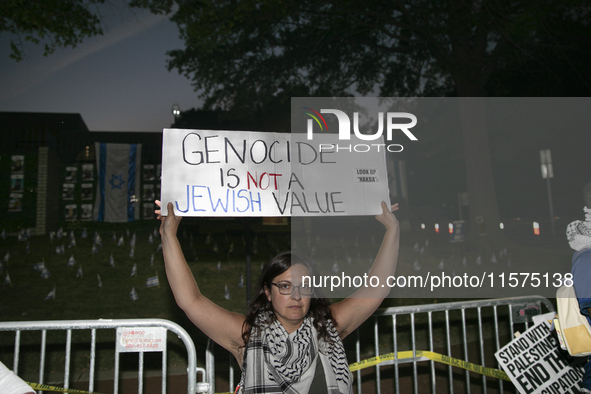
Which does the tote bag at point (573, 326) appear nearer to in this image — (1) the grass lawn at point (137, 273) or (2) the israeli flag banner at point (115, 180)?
(1) the grass lawn at point (137, 273)

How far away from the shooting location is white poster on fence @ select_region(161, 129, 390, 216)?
2.64 metres

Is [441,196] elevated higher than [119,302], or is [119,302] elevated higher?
[441,196]

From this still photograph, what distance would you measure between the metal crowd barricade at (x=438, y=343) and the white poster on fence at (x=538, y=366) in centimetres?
24

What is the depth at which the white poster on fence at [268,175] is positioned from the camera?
8.66ft

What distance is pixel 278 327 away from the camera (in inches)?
92.8

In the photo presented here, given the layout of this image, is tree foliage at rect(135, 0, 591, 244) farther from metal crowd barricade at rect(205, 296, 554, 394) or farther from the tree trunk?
metal crowd barricade at rect(205, 296, 554, 394)

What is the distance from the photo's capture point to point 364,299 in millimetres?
2572

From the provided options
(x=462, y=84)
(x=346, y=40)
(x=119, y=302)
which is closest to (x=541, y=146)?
(x=462, y=84)

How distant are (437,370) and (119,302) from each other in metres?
5.84

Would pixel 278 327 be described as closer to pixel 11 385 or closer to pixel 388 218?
pixel 388 218

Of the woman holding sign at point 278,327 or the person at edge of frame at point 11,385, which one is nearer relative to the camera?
the person at edge of frame at point 11,385

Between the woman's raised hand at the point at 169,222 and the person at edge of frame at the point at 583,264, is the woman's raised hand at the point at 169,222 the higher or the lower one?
the higher one

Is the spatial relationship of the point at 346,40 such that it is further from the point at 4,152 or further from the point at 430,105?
the point at 4,152

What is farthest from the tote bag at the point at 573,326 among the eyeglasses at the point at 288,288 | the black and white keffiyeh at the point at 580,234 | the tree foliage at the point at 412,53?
the tree foliage at the point at 412,53
